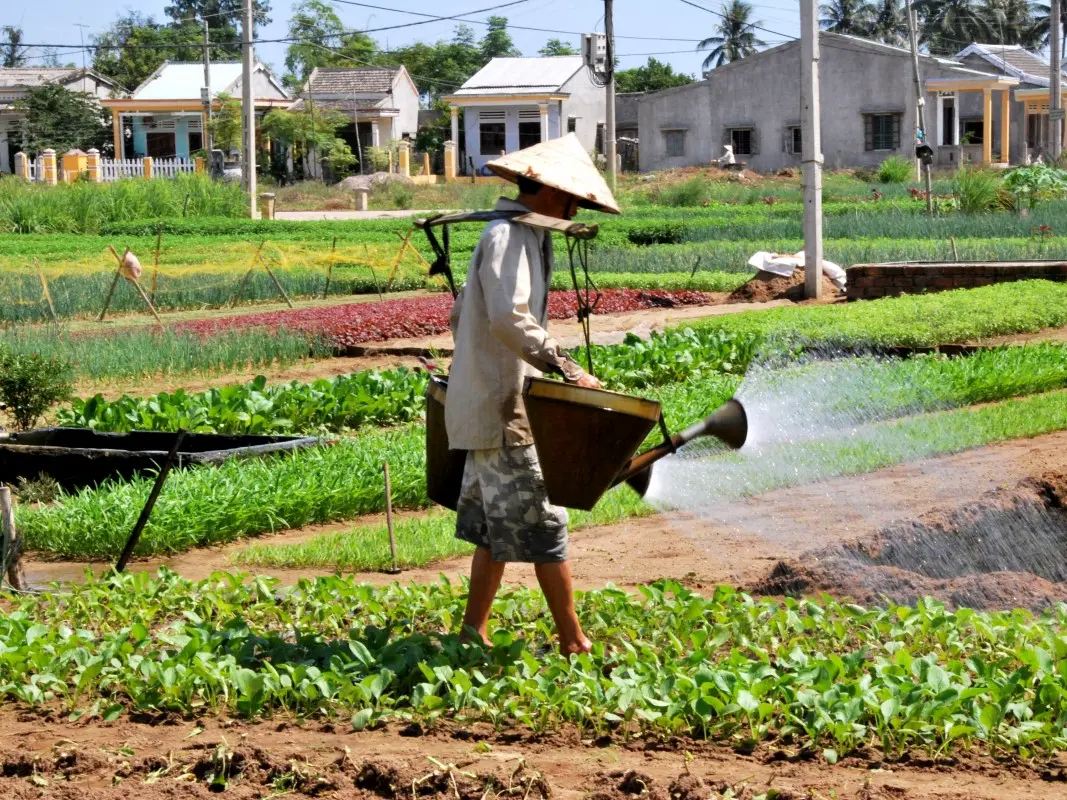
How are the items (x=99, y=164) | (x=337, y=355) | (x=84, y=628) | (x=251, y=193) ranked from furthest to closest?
(x=99, y=164) < (x=251, y=193) < (x=337, y=355) < (x=84, y=628)

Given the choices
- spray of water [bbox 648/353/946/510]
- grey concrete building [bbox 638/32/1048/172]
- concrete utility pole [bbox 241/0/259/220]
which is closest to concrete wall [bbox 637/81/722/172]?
grey concrete building [bbox 638/32/1048/172]

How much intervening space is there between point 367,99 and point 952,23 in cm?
3847

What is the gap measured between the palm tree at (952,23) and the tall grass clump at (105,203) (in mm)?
56681

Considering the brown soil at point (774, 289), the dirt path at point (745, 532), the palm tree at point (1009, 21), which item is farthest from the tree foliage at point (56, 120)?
the dirt path at point (745, 532)

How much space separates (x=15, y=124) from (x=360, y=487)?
61.8 meters

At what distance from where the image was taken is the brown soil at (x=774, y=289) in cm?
2062

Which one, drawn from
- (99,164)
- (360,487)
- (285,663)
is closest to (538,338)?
(285,663)

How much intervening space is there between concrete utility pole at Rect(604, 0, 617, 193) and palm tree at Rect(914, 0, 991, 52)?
157ft

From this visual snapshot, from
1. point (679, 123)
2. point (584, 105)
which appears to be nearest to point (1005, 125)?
point (679, 123)

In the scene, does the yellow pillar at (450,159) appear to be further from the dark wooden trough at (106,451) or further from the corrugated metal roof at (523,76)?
the dark wooden trough at (106,451)

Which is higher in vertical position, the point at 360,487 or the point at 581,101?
the point at 581,101

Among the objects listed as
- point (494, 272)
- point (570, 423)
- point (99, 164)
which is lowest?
point (570, 423)

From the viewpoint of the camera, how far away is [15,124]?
65.3 m

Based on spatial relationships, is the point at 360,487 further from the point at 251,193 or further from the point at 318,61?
the point at 318,61
